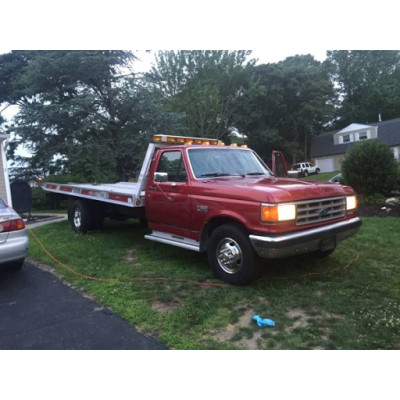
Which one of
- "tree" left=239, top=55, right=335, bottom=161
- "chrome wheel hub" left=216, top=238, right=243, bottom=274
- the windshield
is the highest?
"tree" left=239, top=55, right=335, bottom=161

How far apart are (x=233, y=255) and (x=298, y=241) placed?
33.5 inches

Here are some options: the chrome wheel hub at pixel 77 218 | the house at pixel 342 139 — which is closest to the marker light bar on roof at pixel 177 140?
the chrome wheel hub at pixel 77 218

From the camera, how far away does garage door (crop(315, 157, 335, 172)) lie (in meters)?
41.5

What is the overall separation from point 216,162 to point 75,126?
1177cm

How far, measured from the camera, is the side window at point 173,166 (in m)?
5.45

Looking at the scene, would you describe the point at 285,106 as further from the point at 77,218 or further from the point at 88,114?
the point at 77,218

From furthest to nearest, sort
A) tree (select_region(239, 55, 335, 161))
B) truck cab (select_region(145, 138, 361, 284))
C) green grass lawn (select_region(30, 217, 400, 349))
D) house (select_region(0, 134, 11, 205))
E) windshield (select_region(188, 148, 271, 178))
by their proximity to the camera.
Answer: tree (select_region(239, 55, 335, 161)) < house (select_region(0, 134, 11, 205)) < windshield (select_region(188, 148, 271, 178)) < truck cab (select_region(145, 138, 361, 284)) < green grass lawn (select_region(30, 217, 400, 349))

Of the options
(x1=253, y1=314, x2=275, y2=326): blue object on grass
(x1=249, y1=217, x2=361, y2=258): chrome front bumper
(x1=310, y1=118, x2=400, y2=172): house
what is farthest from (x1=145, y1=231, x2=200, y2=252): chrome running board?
(x1=310, y1=118, x2=400, y2=172): house

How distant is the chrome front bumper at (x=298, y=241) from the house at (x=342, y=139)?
1429 inches

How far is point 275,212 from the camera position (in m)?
4.10

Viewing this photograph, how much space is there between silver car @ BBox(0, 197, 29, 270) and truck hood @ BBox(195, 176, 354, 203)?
288cm

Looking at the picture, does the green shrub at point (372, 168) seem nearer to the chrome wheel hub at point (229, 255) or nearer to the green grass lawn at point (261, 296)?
the green grass lawn at point (261, 296)

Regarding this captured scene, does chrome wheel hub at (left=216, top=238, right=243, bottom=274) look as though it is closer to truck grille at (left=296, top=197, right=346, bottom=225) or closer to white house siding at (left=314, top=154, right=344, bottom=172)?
truck grille at (left=296, top=197, right=346, bottom=225)

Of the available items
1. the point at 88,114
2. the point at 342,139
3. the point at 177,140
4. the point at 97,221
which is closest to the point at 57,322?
the point at 177,140
